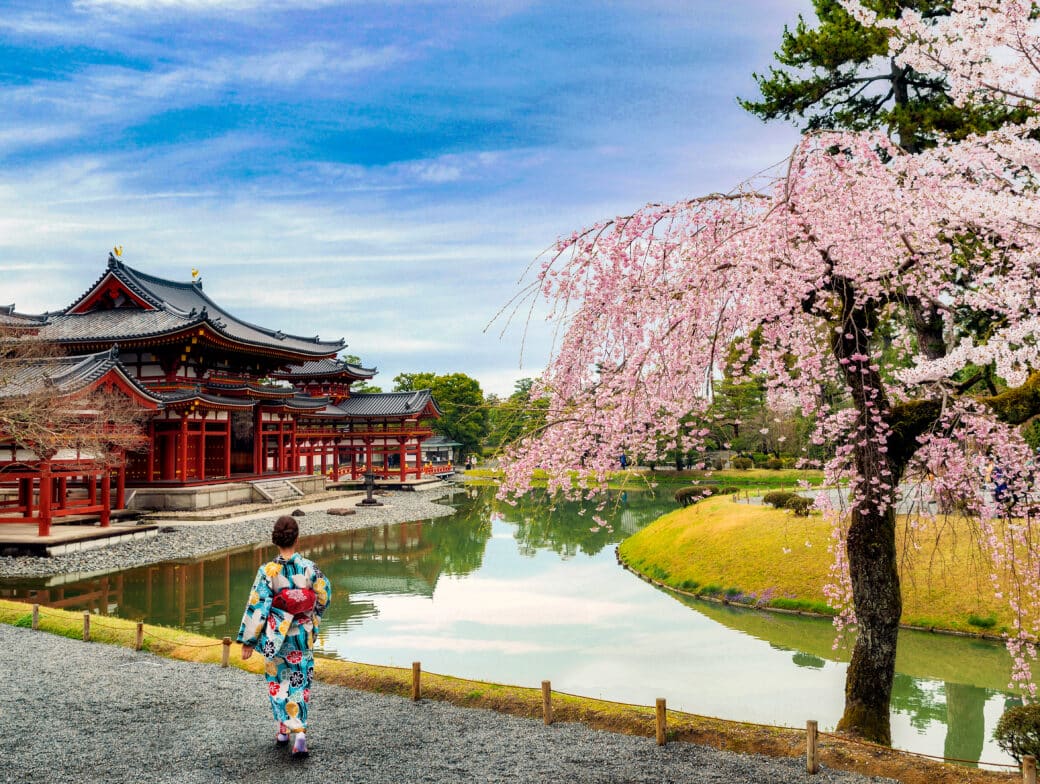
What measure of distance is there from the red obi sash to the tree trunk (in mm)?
4656

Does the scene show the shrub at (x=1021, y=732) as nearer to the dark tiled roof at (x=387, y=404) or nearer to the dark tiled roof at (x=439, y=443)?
the dark tiled roof at (x=387, y=404)

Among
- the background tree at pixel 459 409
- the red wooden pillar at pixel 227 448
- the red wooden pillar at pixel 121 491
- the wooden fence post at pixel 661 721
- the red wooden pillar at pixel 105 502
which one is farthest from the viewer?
the background tree at pixel 459 409

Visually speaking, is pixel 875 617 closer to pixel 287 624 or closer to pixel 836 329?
pixel 836 329

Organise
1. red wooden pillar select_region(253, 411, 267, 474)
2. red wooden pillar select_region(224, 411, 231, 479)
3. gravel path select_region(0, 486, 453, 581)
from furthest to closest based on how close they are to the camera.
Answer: red wooden pillar select_region(253, 411, 267, 474), red wooden pillar select_region(224, 411, 231, 479), gravel path select_region(0, 486, 453, 581)

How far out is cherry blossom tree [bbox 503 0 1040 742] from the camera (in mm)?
5715

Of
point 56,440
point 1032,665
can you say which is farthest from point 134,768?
point 56,440

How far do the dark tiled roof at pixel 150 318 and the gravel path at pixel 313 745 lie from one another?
67.8ft

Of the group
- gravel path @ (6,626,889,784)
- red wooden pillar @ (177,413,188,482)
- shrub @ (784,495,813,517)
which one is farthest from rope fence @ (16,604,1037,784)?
red wooden pillar @ (177,413,188,482)

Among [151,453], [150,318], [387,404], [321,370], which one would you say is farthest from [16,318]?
[387,404]

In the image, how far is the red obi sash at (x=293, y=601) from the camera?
5484 mm

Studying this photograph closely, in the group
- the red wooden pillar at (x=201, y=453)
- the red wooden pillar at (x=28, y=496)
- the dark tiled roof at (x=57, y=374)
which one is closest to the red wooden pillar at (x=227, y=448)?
the red wooden pillar at (x=201, y=453)

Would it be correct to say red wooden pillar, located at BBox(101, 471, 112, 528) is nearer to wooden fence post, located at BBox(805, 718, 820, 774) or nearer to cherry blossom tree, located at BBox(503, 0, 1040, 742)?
cherry blossom tree, located at BBox(503, 0, 1040, 742)

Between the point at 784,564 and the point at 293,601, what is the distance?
1323cm

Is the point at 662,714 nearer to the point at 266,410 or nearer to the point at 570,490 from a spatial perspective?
the point at 570,490
